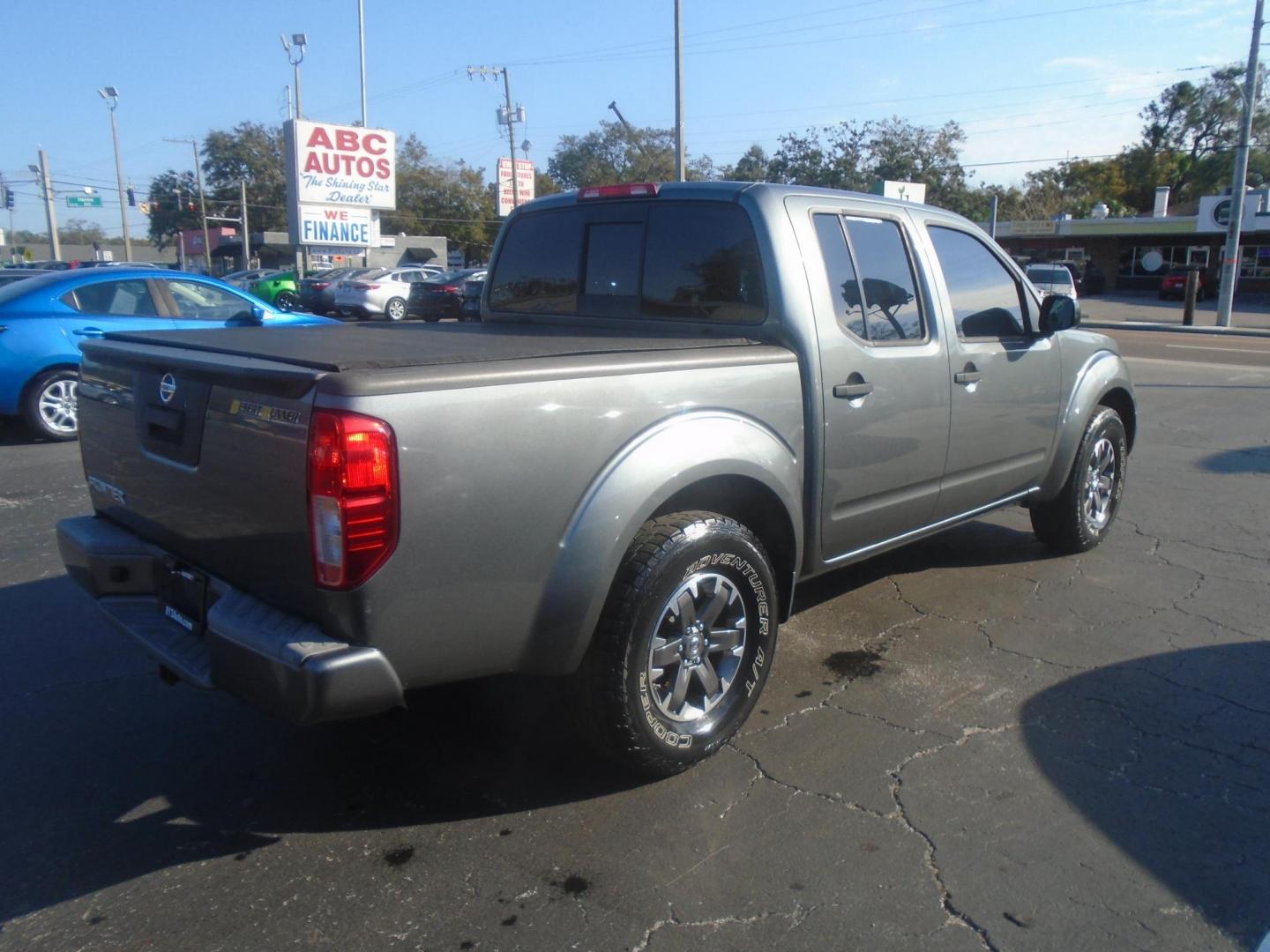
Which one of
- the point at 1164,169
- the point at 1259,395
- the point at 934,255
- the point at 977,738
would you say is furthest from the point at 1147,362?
the point at 1164,169

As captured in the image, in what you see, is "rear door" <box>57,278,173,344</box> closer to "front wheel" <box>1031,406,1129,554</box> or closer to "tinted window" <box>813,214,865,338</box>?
"tinted window" <box>813,214,865,338</box>

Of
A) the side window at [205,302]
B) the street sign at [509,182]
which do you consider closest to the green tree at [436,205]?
the street sign at [509,182]

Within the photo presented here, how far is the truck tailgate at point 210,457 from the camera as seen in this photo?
2635 millimetres

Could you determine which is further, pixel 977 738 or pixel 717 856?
pixel 977 738

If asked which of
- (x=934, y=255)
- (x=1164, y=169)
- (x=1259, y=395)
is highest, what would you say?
(x=1164, y=169)

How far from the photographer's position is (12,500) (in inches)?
277

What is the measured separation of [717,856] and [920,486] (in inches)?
81.4

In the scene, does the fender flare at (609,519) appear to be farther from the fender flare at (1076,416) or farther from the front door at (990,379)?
the fender flare at (1076,416)

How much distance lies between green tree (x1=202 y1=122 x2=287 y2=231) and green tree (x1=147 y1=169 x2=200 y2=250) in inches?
55.0

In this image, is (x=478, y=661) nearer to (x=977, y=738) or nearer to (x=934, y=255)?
(x=977, y=738)

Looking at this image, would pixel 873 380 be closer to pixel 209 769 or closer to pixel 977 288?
pixel 977 288

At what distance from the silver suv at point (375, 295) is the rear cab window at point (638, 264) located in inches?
943

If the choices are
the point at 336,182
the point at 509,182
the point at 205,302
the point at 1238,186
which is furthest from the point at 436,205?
the point at 205,302

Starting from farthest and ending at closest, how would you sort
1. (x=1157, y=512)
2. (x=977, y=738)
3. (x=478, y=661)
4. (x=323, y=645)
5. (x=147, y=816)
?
(x=1157, y=512)
(x=977, y=738)
(x=147, y=816)
(x=478, y=661)
(x=323, y=645)
